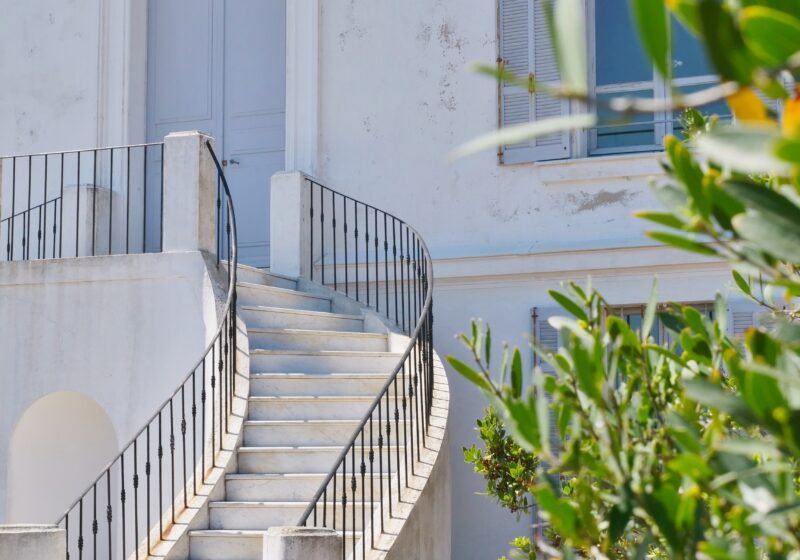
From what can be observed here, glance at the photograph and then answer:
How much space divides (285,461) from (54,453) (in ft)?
8.32

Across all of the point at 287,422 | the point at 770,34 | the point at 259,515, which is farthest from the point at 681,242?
the point at 287,422

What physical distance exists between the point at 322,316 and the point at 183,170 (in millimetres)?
1556

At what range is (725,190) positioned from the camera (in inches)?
59.9

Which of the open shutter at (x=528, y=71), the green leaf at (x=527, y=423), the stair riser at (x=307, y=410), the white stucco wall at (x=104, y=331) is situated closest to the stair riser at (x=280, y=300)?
the white stucco wall at (x=104, y=331)

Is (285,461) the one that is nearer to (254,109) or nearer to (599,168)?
(599,168)

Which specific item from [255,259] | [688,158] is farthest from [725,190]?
[255,259]

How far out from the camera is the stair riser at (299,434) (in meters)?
7.99

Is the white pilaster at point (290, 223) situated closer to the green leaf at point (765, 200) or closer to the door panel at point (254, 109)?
the door panel at point (254, 109)

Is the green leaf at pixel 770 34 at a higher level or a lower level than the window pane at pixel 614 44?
lower

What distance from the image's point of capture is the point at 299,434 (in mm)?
8055

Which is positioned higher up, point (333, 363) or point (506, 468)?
point (333, 363)

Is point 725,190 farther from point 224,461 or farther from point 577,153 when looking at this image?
point 577,153

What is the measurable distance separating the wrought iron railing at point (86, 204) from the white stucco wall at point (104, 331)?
Result: 1333 millimetres

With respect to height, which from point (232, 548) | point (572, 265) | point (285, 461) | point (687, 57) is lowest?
point (232, 548)
